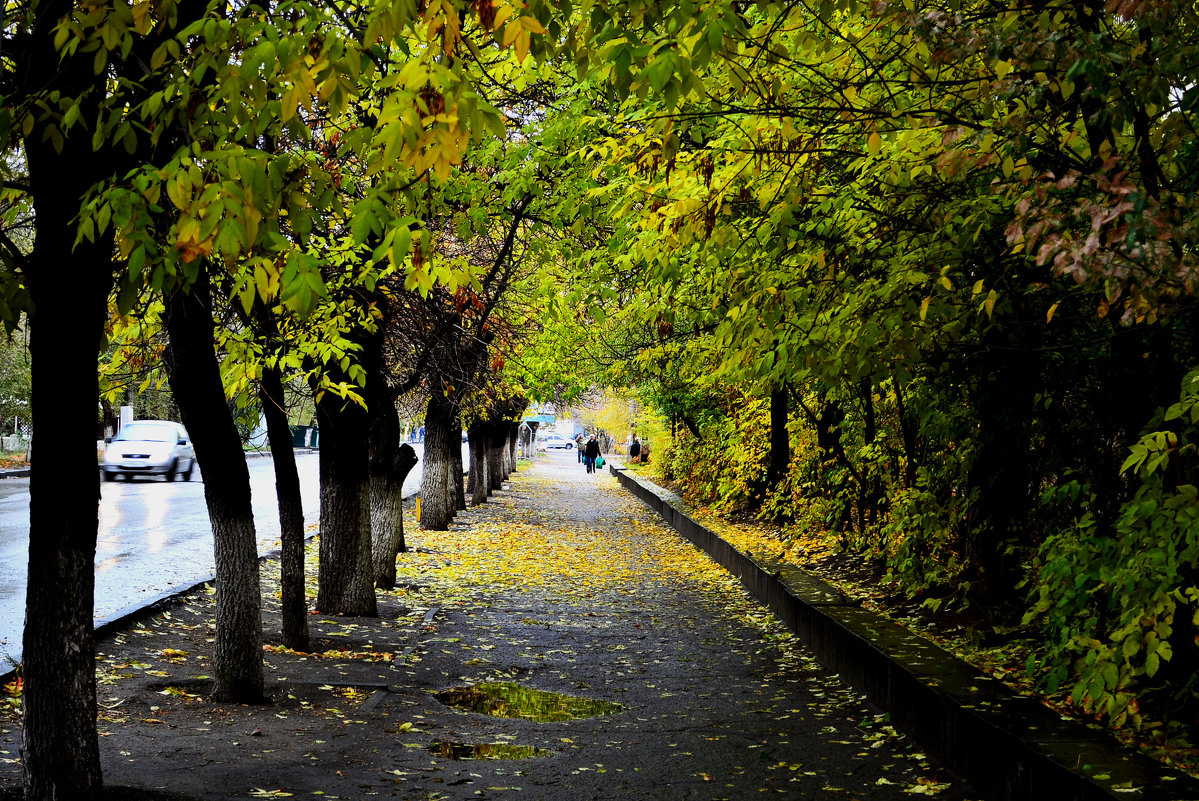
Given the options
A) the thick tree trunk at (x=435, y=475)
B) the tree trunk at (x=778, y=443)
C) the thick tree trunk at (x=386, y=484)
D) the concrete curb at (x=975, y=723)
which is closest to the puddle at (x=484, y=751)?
the concrete curb at (x=975, y=723)

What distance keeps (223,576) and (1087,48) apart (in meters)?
6.18

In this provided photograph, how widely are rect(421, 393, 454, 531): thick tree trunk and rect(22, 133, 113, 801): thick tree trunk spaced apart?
682 inches

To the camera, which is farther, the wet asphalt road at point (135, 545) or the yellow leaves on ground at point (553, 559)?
the yellow leaves on ground at point (553, 559)

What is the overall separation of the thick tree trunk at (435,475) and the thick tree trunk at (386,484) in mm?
7750

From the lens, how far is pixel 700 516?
938 inches

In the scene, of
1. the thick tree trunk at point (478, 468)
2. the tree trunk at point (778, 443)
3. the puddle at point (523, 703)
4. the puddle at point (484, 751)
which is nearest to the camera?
the puddle at point (484, 751)

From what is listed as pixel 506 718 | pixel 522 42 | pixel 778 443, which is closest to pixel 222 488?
pixel 506 718

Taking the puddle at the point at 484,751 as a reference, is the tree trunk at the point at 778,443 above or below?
above

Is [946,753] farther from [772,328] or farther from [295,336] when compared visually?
[295,336]

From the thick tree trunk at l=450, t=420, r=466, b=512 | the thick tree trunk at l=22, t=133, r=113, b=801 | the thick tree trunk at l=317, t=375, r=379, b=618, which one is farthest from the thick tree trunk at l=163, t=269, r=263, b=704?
the thick tree trunk at l=450, t=420, r=466, b=512

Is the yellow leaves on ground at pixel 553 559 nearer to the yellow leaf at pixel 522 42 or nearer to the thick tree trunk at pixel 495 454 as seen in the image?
the thick tree trunk at pixel 495 454

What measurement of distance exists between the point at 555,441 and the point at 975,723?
144457 mm

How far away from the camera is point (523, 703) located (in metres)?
8.41

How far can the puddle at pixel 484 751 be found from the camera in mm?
6676
